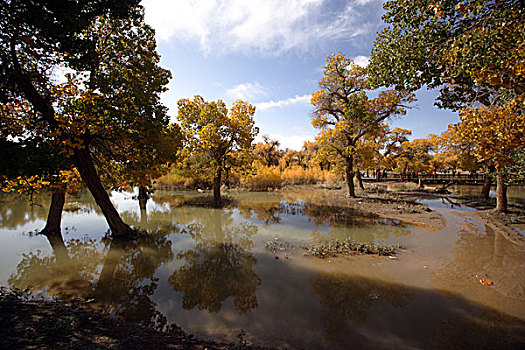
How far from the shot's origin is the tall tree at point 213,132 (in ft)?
58.3

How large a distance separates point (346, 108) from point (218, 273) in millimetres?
17651

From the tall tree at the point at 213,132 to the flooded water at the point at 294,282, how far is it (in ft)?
27.5

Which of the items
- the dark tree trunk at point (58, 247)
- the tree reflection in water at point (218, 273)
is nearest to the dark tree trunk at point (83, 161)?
the dark tree trunk at point (58, 247)

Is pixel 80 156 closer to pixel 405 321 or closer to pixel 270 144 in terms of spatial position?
pixel 405 321

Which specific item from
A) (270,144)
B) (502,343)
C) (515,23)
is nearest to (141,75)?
(515,23)

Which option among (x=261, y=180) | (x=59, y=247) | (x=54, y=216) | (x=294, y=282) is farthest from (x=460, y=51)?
(x=261, y=180)

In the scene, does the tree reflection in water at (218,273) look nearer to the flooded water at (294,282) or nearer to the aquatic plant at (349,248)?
the flooded water at (294,282)

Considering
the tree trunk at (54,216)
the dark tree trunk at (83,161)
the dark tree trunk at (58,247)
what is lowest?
the dark tree trunk at (58,247)

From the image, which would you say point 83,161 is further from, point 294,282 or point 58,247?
point 294,282

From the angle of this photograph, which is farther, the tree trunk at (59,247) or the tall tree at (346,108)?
the tall tree at (346,108)

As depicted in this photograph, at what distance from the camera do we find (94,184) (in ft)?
29.7

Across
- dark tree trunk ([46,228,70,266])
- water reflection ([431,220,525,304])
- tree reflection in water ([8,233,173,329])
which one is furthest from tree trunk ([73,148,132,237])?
water reflection ([431,220,525,304])

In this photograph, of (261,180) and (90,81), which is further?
(261,180)

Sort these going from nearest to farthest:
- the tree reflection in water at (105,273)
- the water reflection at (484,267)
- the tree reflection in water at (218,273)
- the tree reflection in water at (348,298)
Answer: the tree reflection in water at (348,298), the tree reflection in water at (105,273), the tree reflection in water at (218,273), the water reflection at (484,267)
